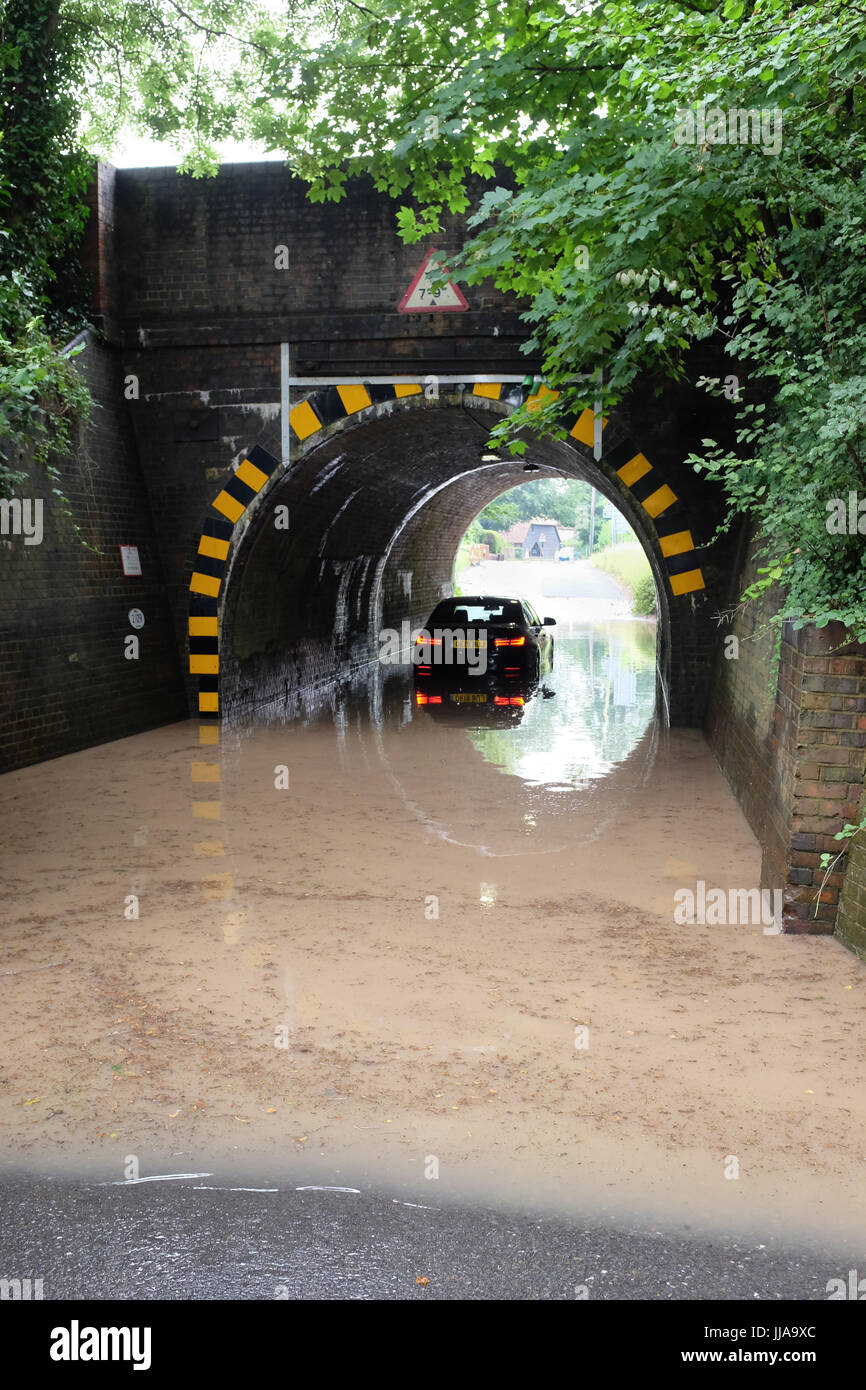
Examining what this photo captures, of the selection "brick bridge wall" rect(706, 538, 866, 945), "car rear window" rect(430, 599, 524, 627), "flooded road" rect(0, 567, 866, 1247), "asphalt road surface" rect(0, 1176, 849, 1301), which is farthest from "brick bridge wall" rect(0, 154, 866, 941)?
"asphalt road surface" rect(0, 1176, 849, 1301)

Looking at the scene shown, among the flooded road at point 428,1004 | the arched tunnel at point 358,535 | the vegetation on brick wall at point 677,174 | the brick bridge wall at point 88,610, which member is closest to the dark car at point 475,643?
the arched tunnel at point 358,535

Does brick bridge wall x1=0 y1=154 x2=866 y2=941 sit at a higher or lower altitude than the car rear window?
higher

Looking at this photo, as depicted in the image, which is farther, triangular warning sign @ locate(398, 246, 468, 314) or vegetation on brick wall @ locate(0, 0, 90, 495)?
triangular warning sign @ locate(398, 246, 468, 314)

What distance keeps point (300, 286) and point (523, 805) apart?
6994mm

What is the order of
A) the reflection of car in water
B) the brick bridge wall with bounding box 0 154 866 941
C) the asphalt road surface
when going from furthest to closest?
the reflection of car in water → the brick bridge wall with bounding box 0 154 866 941 → the asphalt road surface

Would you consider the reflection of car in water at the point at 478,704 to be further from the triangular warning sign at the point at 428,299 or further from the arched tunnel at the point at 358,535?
the triangular warning sign at the point at 428,299

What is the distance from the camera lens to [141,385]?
13469 millimetres

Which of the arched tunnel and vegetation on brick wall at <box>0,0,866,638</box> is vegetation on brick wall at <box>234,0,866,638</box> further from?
the arched tunnel

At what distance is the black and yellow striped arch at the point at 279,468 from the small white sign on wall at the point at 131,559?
73 centimetres

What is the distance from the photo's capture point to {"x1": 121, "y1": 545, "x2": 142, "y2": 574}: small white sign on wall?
1280 centimetres

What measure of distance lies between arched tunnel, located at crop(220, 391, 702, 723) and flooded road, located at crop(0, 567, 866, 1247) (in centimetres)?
426

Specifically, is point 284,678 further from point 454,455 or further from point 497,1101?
point 497,1101

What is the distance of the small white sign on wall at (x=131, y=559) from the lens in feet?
42.0

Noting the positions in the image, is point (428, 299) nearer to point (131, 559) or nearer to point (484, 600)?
point (131, 559)
